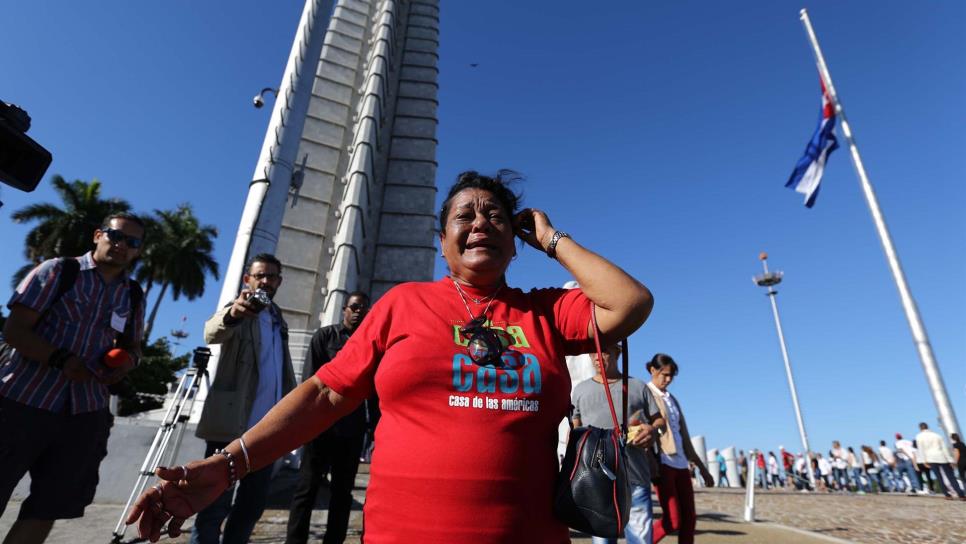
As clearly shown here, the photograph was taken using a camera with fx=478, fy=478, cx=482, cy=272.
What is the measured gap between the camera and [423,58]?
87.5ft

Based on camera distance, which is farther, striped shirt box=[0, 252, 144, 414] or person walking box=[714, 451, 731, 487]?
person walking box=[714, 451, 731, 487]

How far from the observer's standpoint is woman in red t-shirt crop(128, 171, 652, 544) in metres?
1.28

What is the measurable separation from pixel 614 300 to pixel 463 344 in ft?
1.64

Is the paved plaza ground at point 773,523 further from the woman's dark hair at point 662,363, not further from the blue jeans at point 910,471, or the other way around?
the blue jeans at point 910,471

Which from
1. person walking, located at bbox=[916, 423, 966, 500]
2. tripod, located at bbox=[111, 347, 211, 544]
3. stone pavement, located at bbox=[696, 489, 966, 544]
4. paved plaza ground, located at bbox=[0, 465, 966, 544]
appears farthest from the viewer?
person walking, located at bbox=[916, 423, 966, 500]

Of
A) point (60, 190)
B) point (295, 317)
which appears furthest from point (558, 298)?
A: point (60, 190)

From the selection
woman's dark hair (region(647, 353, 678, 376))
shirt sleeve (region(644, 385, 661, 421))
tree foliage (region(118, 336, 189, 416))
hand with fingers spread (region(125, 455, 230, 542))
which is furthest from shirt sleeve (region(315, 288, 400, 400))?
tree foliage (region(118, 336, 189, 416))

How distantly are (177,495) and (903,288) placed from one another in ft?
52.9

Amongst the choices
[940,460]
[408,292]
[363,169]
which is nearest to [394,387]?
[408,292]

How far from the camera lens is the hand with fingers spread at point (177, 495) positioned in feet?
4.03

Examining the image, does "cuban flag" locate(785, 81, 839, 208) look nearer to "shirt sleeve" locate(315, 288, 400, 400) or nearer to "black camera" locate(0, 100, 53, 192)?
"shirt sleeve" locate(315, 288, 400, 400)

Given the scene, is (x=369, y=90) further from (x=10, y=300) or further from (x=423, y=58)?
(x=10, y=300)

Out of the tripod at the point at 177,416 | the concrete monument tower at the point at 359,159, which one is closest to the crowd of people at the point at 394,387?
the tripod at the point at 177,416

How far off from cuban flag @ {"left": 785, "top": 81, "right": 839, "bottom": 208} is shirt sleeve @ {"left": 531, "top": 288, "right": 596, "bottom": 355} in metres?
15.6
